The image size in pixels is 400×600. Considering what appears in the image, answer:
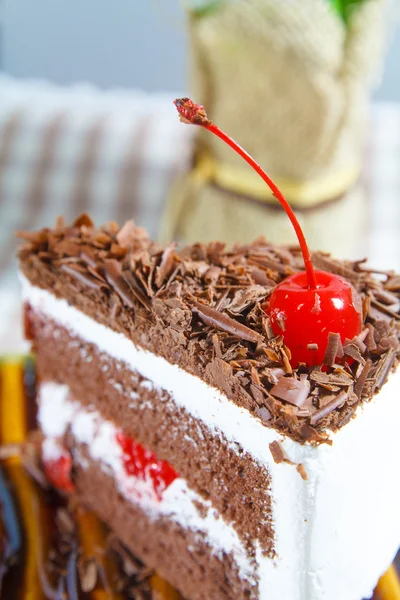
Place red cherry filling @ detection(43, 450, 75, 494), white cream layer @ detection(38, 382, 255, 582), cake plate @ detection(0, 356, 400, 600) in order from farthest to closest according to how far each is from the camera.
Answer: red cherry filling @ detection(43, 450, 75, 494) < cake plate @ detection(0, 356, 400, 600) < white cream layer @ detection(38, 382, 255, 582)

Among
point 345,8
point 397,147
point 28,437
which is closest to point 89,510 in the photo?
point 28,437

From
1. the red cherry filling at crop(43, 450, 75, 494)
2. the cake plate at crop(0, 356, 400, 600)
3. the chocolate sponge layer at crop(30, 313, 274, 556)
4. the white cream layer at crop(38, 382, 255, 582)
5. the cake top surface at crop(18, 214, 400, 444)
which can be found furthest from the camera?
the red cherry filling at crop(43, 450, 75, 494)

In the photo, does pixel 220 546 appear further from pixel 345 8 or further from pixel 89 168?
pixel 89 168

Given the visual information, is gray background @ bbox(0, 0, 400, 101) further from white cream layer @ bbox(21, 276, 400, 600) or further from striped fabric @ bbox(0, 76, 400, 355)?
white cream layer @ bbox(21, 276, 400, 600)

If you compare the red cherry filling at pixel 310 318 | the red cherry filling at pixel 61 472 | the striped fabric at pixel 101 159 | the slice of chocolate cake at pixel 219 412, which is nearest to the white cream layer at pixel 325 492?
the slice of chocolate cake at pixel 219 412

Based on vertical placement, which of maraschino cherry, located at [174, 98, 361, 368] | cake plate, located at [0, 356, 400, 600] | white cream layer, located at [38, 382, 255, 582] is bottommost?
cake plate, located at [0, 356, 400, 600]

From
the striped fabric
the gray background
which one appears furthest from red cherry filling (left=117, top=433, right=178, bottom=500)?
the gray background
